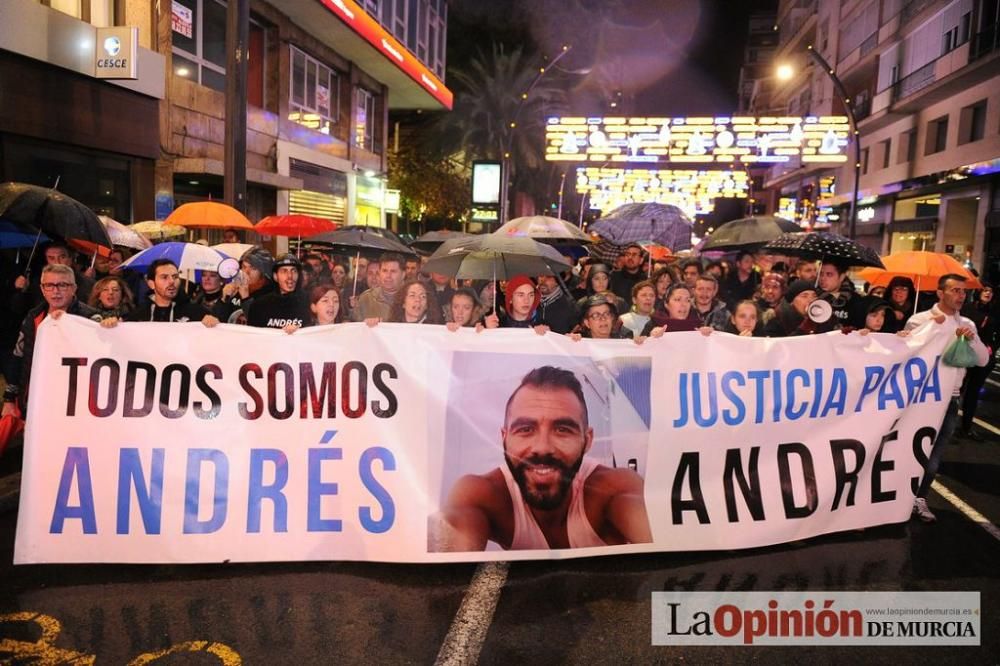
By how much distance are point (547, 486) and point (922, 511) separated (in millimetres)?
2897

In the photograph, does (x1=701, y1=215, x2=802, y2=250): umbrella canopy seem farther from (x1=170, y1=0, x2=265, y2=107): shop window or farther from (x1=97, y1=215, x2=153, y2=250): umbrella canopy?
(x1=170, y1=0, x2=265, y2=107): shop window

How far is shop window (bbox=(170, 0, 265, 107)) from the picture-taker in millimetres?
14195

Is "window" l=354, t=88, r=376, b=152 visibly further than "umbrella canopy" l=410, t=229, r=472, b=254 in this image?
Yes

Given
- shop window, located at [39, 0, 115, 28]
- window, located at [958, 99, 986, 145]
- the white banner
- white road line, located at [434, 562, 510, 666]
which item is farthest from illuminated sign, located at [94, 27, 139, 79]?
window, located at [958, 99, 986, 145]

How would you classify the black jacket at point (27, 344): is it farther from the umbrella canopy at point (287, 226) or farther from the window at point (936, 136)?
the window at point (936, 136)

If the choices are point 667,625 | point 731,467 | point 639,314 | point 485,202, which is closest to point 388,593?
point 667,625

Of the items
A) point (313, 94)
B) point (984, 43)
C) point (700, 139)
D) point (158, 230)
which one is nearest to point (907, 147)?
point (984, 43)

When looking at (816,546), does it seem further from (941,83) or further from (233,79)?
(941,83)

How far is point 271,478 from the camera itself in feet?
13.4

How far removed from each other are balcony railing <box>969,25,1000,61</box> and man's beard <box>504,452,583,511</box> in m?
25.9

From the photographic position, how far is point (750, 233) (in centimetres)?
1019

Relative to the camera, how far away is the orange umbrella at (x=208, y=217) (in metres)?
9.62

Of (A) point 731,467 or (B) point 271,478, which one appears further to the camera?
(A) point 731,467

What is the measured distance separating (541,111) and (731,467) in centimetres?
3574
